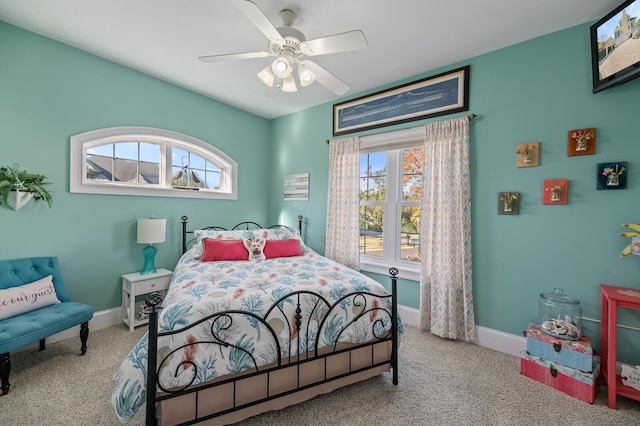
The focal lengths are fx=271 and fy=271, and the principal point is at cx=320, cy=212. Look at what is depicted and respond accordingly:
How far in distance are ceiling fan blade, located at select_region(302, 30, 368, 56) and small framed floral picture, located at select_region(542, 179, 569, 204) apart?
2.01m

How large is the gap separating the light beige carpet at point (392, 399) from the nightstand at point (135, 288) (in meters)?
0.47

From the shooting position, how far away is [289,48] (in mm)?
2023

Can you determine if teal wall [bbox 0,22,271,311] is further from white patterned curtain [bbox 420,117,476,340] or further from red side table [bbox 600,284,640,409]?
red side table [bbox 600,284,640,409]

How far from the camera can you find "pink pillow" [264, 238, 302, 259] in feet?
10.9

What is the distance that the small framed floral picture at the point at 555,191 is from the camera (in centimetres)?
232

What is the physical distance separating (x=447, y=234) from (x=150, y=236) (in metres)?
3.23

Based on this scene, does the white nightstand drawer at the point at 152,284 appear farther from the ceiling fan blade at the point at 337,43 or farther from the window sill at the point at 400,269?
the ceiling fan blade at the point at 337,43

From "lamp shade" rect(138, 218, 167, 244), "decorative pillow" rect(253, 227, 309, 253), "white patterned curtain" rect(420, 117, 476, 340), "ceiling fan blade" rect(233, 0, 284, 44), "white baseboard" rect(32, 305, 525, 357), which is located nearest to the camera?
"ceiling fan blade" rect(233, 0, 284, 44)

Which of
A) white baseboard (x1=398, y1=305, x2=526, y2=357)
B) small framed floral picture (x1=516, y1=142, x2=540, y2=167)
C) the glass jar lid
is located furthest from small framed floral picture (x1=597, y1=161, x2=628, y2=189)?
white baseboard (x1=398, y1=305, x2=526, y2=357)

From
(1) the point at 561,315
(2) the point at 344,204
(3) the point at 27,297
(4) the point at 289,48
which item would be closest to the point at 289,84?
(4) the point at 289,48

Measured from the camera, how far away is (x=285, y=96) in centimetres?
382

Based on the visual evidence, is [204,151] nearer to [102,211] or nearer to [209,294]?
[102,211]

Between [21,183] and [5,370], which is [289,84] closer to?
[21,183]

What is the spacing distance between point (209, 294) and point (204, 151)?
2.61 metres
